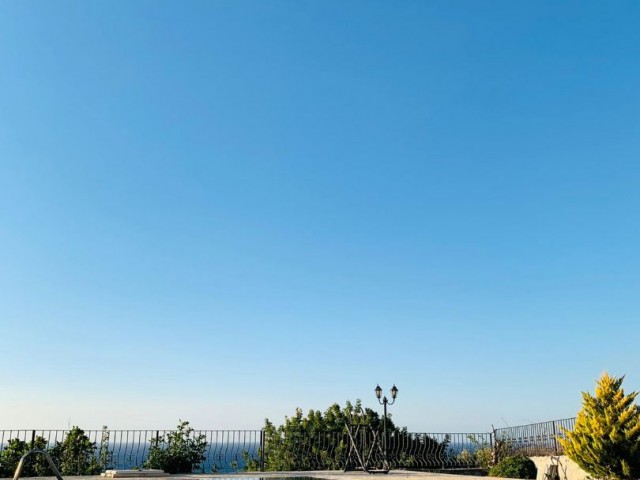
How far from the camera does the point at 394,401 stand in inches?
808

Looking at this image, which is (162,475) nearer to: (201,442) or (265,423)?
(201,442)

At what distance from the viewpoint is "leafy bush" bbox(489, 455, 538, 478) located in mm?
19719

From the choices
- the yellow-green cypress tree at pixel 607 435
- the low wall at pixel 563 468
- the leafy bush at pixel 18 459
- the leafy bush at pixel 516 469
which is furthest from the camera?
the leafy bush at pixel 516 469

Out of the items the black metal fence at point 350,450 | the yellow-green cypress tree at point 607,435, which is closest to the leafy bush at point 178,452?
the black metal fence at point 350,450

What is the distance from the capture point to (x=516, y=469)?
19734mm

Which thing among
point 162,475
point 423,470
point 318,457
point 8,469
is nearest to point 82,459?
point 8,469

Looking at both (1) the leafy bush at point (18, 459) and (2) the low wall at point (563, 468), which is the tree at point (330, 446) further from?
(1) the leafy bush at point (18, 459)

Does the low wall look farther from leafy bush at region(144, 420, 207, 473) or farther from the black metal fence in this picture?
leafy bush at region(144, 420, 207, 473)

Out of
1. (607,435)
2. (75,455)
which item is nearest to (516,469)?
(607,435)

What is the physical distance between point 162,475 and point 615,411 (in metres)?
13.2

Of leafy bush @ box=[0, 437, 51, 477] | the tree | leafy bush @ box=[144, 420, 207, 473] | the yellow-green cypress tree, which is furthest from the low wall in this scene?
leafy bush @ box=[0, 437, 51, 477]

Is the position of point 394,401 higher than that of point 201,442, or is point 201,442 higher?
point 394,401

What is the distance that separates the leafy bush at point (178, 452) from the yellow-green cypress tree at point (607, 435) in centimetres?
1145

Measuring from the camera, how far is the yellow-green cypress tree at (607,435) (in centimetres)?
1616
